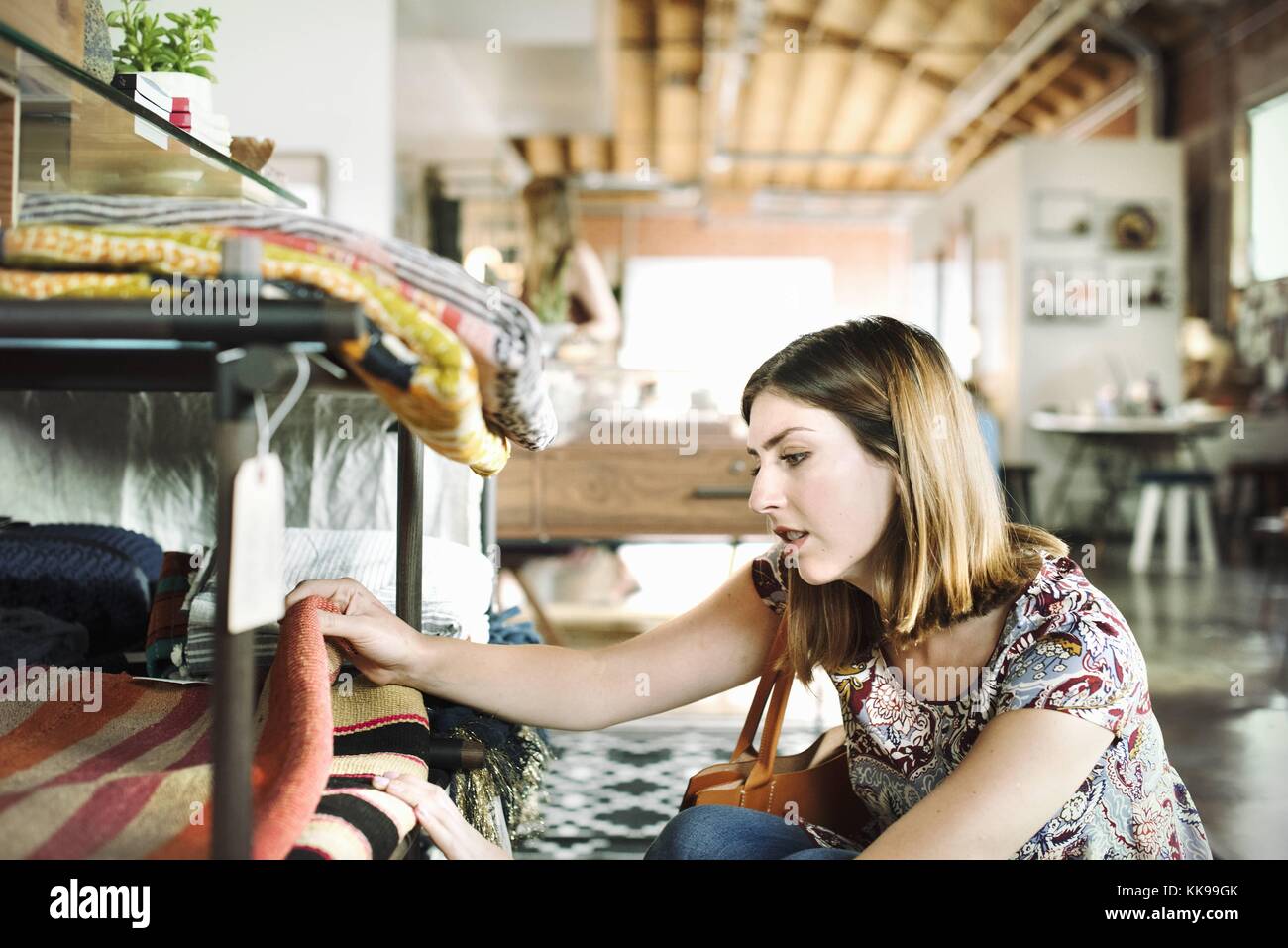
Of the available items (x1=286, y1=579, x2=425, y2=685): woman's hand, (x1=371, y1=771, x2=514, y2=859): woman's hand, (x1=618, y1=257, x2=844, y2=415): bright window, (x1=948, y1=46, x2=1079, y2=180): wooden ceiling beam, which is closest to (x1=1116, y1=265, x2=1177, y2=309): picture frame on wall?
(x1=948, y1=46, x2=1079, y2=180): wooden ceiling beam

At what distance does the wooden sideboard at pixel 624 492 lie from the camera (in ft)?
8.99

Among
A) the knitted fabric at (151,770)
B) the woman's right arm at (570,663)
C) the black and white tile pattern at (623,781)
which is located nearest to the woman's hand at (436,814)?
the knitted fabric at (151,770)

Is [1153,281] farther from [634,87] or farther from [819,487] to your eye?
[819,487]

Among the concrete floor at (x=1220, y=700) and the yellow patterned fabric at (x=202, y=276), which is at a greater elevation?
the yellow patterned fabric at (x=202, y=276)

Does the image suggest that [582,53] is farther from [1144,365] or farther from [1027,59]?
[1144,365]

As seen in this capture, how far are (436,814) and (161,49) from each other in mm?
1195

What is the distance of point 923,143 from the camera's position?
1308cm

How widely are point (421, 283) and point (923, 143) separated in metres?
13.4

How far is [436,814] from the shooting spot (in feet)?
3.07

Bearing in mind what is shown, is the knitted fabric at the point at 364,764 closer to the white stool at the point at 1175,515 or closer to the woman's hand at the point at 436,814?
the woman's hand at the point at 436,814

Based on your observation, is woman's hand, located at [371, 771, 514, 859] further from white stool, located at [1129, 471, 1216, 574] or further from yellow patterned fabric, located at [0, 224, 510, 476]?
white stool, located at [1129, 471, 1216, 574]

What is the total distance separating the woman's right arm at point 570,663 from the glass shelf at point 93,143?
561 millimetres

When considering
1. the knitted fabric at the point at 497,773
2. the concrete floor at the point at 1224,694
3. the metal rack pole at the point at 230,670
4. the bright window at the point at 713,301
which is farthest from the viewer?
the bright window at the point at 713,301

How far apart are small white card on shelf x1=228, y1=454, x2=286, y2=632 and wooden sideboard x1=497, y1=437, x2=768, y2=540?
82.5 inches
